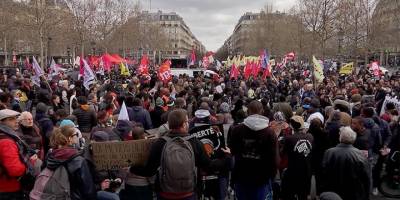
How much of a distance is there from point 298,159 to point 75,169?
3.31 metres

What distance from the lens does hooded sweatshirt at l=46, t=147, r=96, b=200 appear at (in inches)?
170

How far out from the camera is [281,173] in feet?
22.4

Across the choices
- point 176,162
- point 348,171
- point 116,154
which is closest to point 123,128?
point 116,154

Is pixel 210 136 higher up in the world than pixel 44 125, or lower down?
higher up

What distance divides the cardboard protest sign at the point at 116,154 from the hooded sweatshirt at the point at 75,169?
27cm

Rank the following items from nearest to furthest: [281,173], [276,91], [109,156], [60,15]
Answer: [109,156] → [281,173] → [276,91] → [60,15]

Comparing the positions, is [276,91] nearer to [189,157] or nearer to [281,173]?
[281,173]

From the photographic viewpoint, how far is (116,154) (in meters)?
4.67

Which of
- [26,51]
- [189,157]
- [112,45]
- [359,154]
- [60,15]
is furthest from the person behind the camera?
[26,51]

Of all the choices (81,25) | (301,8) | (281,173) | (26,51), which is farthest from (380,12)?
(26,51)

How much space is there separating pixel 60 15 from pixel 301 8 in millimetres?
25455

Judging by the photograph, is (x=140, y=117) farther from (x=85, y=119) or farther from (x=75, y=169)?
(x=75, y=169)

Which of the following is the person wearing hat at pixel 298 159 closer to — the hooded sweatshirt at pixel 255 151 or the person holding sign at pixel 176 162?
the hooded sweatshirt at pixel 255 151

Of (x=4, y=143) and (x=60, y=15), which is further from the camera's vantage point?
(x=60, y=15)
